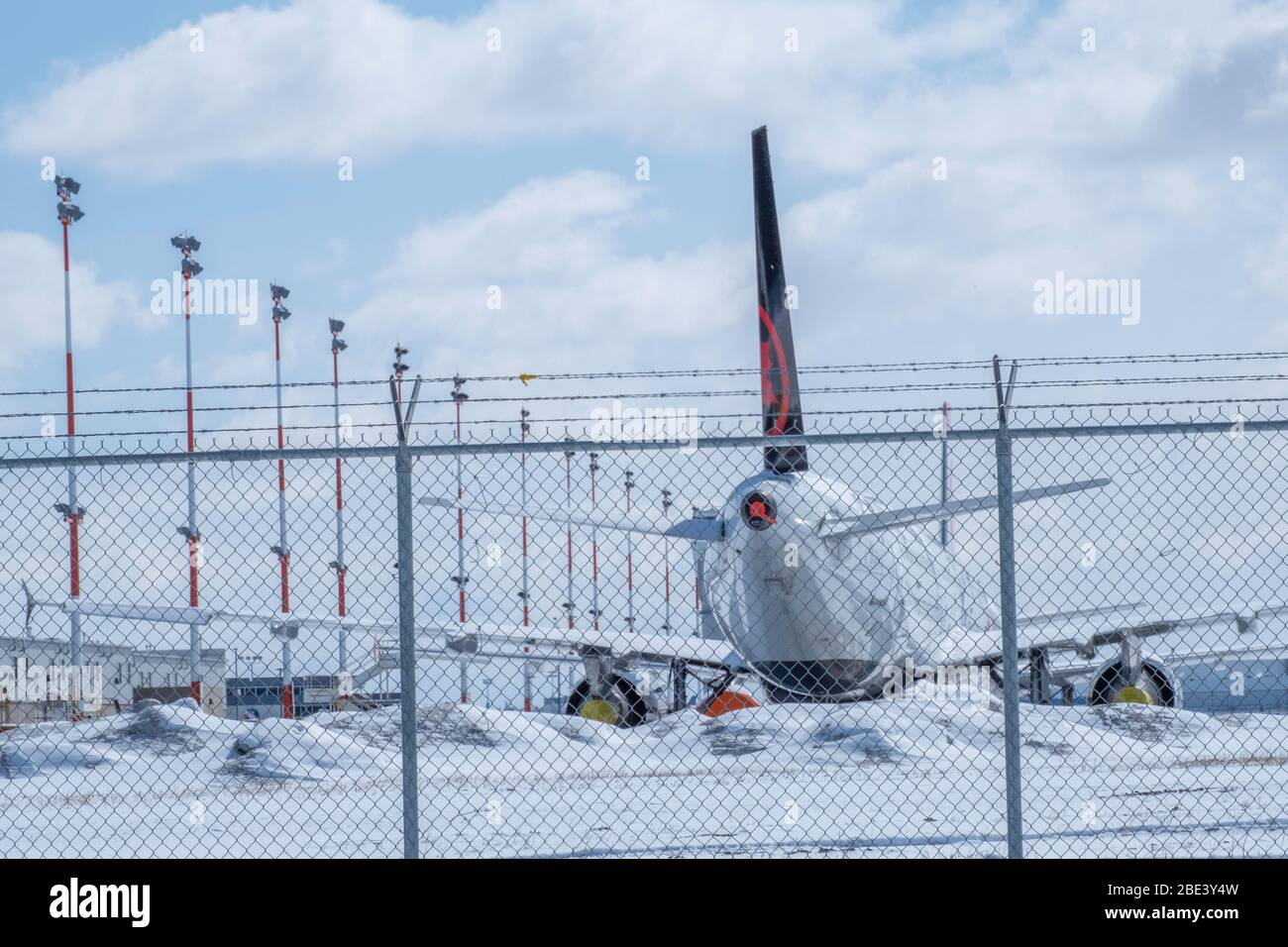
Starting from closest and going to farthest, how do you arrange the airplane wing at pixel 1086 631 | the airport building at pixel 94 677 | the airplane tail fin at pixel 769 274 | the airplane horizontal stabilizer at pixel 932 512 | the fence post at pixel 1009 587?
the fence post at pixel 1009 587 → the airplane horizontal stabilizer at pixel 932 512 → the airplane tail fin at pixel 769 274 → the airplane wing at pixel 1086 631 → the airport building at pixel 94 677

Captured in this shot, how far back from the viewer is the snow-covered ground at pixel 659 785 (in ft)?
36.6

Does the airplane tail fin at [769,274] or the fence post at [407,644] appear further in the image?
the airplane tail fin at [769,274]

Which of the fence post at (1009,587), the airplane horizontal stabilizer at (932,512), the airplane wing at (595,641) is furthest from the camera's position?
the airplane wing at (595,641)

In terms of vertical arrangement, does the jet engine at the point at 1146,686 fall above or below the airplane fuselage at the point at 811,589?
below

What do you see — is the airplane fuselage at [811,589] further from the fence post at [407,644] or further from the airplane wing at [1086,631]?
the fence post at [407,644]

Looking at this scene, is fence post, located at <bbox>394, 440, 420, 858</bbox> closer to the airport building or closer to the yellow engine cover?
the airport building

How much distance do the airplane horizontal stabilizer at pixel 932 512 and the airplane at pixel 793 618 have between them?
0.22ft

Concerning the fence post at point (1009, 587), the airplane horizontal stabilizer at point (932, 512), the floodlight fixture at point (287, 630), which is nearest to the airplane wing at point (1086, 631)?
the airplane horizontal stabilizer at point (932, 512)

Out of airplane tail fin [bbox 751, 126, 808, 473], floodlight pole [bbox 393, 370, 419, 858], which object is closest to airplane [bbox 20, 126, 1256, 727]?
airplane tail fin [bbox 751, 126, 808, 473]

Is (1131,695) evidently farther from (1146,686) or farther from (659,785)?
(659,785)

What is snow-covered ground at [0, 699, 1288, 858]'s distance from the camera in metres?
11.1
